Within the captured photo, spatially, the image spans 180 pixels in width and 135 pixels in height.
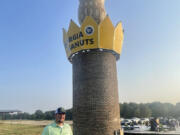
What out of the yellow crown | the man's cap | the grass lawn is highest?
the yellow crown

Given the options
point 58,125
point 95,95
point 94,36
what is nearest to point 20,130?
point 95,95

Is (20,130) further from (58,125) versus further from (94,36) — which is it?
(58,125)

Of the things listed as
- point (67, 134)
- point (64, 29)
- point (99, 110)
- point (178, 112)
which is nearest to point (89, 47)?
point (64, 29)

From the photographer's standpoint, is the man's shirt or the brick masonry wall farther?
the brick masonry wall

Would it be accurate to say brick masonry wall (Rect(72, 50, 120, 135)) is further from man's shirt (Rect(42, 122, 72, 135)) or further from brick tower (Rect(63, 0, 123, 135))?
man's shirt (Rect(42, 122, 72, 135))

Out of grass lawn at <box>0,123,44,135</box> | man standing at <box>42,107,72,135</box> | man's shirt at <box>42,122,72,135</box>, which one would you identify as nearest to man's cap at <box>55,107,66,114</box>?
man standing at <box>42,107,72,135</box>

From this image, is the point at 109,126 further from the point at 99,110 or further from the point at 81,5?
the point at 81,5

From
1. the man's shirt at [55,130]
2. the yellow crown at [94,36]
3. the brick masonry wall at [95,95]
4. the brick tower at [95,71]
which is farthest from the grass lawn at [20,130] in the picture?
the man's shirt at [55,130]

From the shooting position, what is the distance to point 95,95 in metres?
10.6

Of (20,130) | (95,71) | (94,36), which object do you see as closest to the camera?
(95,71)

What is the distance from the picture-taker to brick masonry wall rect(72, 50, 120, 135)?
10.4 meters

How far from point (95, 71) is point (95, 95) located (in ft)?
5.14

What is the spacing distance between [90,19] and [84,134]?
7.54 metres

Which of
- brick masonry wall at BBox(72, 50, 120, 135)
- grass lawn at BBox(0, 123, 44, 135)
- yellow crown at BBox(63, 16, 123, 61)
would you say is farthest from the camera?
grass lawn at BBox(0, 123, 44, 135)
